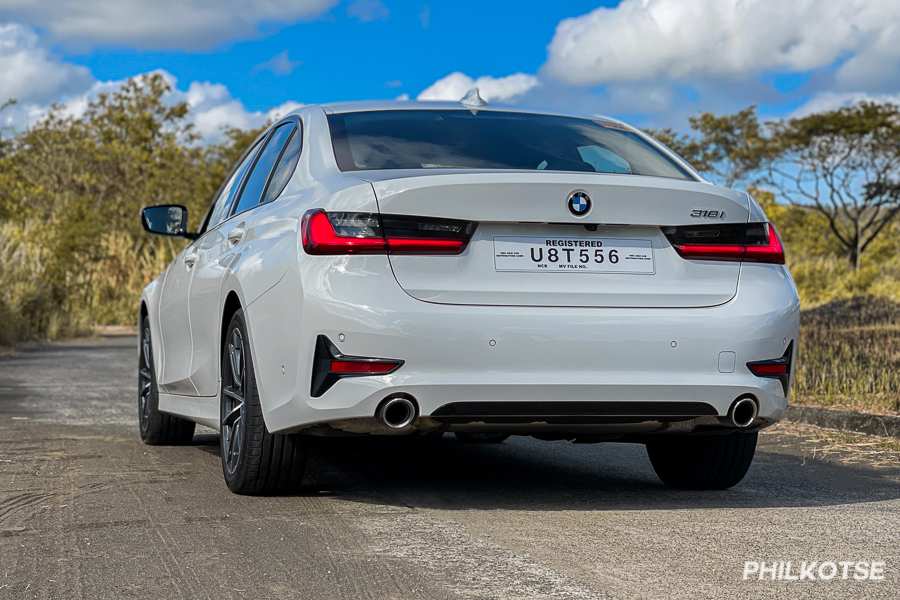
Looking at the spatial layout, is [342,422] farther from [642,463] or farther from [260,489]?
[642,463]

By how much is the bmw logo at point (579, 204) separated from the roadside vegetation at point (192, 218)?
10.7 feet

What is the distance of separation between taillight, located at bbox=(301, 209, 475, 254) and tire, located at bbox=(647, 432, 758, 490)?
162 cm

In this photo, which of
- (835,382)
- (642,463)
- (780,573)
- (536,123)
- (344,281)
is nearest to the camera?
(780,573)

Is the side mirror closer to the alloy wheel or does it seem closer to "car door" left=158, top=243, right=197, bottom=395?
"car door" left=158, top=243, right=197, bottom=395

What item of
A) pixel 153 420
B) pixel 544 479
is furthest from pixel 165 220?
pixel 544 479

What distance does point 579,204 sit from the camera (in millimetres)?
5414

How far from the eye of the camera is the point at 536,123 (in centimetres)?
654

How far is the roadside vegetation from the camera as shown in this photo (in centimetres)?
1541

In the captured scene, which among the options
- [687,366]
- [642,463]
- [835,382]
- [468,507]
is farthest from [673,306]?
[835,382]

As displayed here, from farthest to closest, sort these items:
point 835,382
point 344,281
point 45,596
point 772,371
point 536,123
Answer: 1. point 835,382
2. point 536,123
3. point 772,371
4. point 344,281
5. point 45,596

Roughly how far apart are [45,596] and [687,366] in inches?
98.1

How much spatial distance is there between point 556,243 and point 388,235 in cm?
64

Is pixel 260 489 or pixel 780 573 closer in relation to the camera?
pixel 780 573

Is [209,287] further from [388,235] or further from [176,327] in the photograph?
[388,235]
